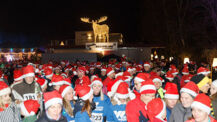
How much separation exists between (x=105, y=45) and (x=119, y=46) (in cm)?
304

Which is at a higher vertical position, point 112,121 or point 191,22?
point 191,22

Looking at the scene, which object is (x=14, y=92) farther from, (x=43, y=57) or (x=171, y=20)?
(x=171, y=20)

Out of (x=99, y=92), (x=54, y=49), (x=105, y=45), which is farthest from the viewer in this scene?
(x=54, y=49)

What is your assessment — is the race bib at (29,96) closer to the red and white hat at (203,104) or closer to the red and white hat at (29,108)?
the red and white hat at (29,108)

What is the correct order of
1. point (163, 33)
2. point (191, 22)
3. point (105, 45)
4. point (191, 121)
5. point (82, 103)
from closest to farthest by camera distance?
point (191, 121) < point (82, 103) < point (105, 45) < point (191, 22) < point (163, 33)

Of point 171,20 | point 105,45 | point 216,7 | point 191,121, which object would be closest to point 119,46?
point 105,45

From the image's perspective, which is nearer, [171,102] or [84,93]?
[84,93]

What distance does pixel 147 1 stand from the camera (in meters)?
37.0

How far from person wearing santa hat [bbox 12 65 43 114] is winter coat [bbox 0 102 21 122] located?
4.87 ft

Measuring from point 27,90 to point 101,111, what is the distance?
219 cm

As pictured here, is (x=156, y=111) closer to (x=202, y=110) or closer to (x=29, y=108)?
(x=202, y=110)

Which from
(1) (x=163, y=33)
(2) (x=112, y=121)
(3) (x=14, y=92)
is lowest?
(2) (x=112, y=121)

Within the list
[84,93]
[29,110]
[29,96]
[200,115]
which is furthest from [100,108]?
[200,115]

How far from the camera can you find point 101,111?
4.89 metres
